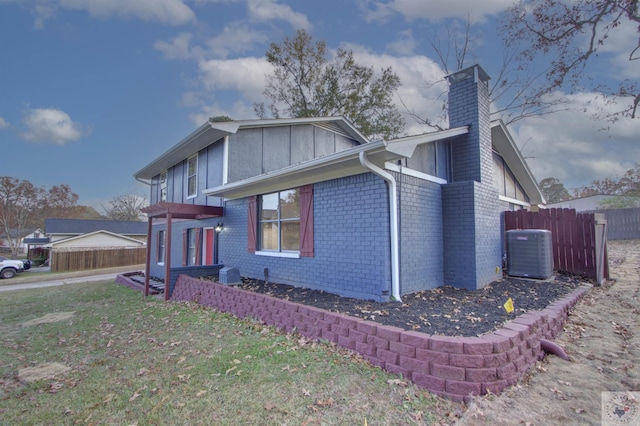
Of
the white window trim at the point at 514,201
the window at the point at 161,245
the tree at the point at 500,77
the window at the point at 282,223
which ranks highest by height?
the tree at the point at 500,77

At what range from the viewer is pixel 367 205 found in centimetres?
555

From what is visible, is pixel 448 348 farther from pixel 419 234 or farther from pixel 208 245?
pixel 208 245

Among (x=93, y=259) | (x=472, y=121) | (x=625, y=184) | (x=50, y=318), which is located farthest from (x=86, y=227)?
(x=625, y=184)

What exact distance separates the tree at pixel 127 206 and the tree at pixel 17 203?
291 inches

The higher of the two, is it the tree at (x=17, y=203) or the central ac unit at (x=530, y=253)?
the tree at (x=17, y=203)

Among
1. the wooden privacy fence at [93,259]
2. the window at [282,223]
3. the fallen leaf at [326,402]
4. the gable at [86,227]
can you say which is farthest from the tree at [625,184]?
the gable at [86,227]

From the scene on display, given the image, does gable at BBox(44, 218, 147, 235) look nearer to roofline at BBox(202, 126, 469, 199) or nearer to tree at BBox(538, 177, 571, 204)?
roofline at BBox(202, 126, 469, 199)

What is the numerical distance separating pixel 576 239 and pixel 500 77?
10.8m

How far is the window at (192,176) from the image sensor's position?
11.3 meters

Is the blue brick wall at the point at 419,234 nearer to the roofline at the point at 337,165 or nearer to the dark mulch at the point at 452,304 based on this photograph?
the dark mulch at the point at 452,304

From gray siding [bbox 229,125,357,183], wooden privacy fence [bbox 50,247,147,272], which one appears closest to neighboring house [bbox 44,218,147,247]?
wooden privacy fence [bbox 50,247,147,272]

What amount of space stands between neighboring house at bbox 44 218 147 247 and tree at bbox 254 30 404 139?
2229 cm

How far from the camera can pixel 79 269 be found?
23031 mm

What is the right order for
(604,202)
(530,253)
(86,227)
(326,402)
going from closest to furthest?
(326,402), (530,253), (604,202), (86,227)
